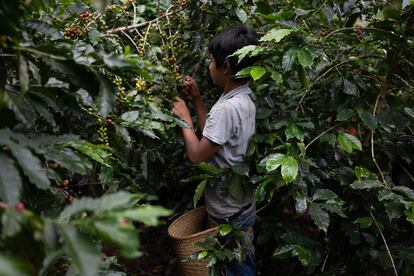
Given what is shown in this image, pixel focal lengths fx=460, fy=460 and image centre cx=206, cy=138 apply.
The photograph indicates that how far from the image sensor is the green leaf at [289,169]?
141 centimetres

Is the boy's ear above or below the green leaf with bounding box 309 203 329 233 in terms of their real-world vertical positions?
above

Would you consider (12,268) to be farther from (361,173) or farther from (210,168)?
(361,173)

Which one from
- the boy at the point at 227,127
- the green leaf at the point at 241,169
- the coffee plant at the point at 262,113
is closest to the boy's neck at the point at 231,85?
the boy at the point at 227,127

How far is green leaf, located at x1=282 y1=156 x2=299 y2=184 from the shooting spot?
1410 millimetres

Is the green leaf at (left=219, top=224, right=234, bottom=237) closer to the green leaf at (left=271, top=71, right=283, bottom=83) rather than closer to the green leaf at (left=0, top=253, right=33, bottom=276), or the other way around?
the green leaf at (left=271, top=71, right=283, bottom=83)

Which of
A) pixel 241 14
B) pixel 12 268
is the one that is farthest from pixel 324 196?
pixel 12 268

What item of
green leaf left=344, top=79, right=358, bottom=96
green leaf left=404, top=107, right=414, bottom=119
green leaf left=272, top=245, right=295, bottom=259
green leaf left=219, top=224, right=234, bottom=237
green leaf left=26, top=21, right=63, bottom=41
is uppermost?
green leaf left=26, top=21, right=63, bottom=41

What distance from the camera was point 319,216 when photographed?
5.05 feet

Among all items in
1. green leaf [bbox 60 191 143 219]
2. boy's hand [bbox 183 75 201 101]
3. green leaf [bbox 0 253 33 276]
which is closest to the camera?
green leaf [bbox 0 253 33 276]

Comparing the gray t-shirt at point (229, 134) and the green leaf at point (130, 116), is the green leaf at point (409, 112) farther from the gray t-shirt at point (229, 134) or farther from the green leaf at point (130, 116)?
the green leaf at point (130, 116)

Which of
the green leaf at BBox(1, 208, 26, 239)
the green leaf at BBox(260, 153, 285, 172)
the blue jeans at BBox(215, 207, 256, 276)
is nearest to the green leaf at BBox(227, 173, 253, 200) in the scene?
the blue jeans at BBox(215, 207, 256, 276)

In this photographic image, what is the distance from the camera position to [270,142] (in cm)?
168

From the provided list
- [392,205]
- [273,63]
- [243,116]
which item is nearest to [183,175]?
[243,116]

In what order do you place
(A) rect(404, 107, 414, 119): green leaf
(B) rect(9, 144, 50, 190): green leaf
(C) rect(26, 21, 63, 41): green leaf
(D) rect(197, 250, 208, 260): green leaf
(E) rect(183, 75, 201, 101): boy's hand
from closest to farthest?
(B) rect(9, 144, 50, 190): green leaf → (C) rect(26, 21, 63, 41): green leaf → (D) rect(197, 250, 208, 260): green leaf → (A) rect(404, 107, 414, 119): green leaf → (E) rect(183, 75, 201, 101): boy's hand
